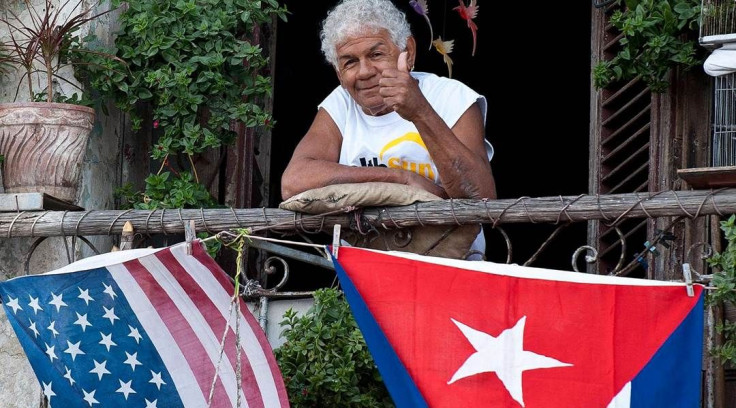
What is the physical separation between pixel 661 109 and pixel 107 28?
240 centimetres

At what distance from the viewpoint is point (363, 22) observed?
16.7ft

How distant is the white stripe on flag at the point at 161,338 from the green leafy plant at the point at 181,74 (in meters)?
0.94

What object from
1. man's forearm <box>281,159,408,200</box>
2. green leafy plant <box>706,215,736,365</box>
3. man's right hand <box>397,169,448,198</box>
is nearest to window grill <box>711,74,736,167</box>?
green leafy plant <box>706,215,736,365</box>

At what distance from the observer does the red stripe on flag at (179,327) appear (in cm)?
470

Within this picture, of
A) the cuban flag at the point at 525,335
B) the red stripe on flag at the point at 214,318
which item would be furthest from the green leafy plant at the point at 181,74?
the cuban flag at the point at 525,335

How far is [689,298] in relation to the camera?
411 cm

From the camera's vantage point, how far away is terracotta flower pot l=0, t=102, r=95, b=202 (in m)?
5.38

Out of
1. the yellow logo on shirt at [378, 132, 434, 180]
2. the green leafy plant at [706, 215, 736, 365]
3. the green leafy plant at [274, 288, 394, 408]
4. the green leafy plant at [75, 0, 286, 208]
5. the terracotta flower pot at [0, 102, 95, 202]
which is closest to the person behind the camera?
the green leafy plant at [706, 215, 736, 365]

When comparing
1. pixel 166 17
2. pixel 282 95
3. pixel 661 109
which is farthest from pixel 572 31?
pixel 166 17

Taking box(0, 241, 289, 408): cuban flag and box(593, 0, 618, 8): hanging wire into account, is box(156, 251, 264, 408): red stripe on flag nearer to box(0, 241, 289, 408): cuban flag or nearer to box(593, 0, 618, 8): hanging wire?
box(0, 241, 289, 408): cuban flag

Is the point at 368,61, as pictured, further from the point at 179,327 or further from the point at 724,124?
the point at 724,124

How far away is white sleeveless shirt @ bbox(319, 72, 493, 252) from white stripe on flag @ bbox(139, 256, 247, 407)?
83 cm

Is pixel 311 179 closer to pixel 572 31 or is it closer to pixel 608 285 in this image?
pixel 608 285

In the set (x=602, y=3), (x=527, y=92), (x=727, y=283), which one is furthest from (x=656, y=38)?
(x=527, y=92)
